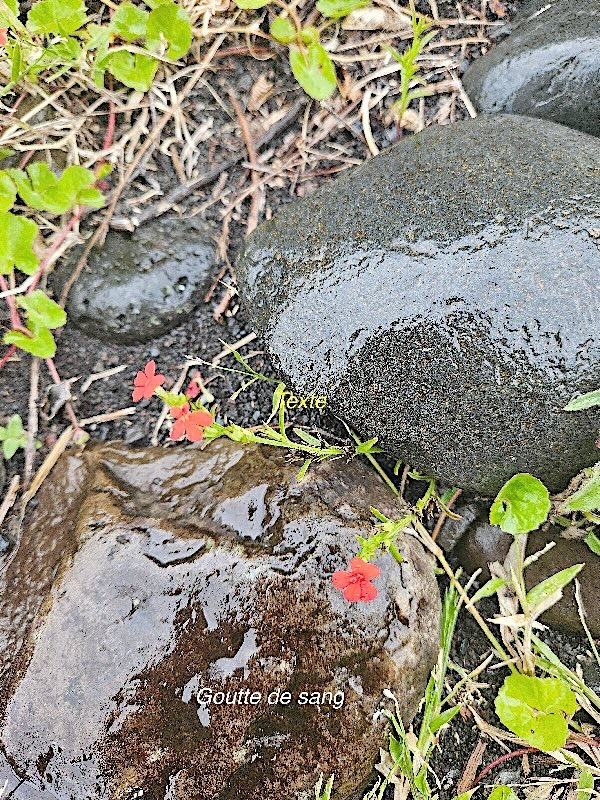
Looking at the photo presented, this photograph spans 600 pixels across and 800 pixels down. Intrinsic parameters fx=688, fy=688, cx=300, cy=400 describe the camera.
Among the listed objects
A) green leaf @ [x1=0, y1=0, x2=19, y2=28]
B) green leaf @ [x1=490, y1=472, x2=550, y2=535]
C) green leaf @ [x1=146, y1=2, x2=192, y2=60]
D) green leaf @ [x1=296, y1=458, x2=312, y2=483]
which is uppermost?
green leaf @ [x1=0, y1=0, x2=19, y2=28]

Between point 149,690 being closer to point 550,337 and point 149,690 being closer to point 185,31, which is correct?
point 550,337

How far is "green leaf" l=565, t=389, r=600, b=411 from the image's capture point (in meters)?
A: 2.12

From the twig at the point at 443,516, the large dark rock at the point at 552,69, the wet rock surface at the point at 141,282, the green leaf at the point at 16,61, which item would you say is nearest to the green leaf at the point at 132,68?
the green leaf at the point at 16,61

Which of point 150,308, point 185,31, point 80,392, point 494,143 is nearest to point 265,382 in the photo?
point 150,308

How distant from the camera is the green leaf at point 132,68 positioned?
280 centimetres

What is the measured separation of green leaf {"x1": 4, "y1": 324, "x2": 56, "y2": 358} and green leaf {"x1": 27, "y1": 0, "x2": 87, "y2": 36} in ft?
3.73

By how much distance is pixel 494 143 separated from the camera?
239 centimetres

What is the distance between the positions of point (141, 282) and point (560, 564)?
6.47 feet

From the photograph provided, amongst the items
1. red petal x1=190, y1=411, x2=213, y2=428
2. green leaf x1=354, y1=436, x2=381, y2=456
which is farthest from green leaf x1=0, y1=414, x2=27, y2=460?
green leaf x1=354, y1=436, x2=381, y2=456

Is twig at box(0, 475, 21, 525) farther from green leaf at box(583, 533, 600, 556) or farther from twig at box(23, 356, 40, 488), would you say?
green leaf at box(583, 533, 600, 556)

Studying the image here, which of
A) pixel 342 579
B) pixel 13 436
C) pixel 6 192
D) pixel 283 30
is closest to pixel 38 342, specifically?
pixel 13 436

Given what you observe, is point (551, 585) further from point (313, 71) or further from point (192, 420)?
point (313, 71)

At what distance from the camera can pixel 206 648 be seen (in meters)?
2.21

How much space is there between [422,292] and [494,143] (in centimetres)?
61
